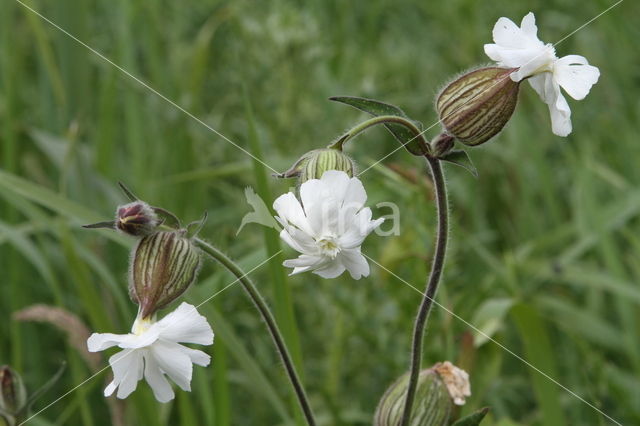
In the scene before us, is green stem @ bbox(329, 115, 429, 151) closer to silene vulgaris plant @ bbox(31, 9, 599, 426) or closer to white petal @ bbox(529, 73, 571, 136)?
silene vulgaris plant @ bbox(31, 9, 599, 426)

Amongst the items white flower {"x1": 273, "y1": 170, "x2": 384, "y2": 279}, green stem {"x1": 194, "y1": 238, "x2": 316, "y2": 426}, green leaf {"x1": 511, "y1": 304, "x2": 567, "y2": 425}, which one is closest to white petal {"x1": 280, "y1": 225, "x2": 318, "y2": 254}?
white flower {"x1": 273, "y1": 170, "x2": 384, "y2": 279}

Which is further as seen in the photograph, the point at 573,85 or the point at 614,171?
the point at 614,171

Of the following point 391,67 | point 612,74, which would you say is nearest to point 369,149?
point 391,67

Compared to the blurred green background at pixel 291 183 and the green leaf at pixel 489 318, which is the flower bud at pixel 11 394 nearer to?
the blurred green background at pixel 291 183

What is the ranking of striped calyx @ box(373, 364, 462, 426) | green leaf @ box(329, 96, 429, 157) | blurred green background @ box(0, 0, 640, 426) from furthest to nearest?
blurred green background @ box(0, 0, 640, 426), striped calyx @ box(373, 364, 462, 426), green leaf @ box(329, 96, 429, 157)

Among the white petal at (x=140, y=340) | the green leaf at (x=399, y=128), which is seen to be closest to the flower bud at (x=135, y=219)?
the white petal at (x=140, y=340)

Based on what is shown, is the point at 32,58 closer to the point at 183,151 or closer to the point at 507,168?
the point at 183,151
